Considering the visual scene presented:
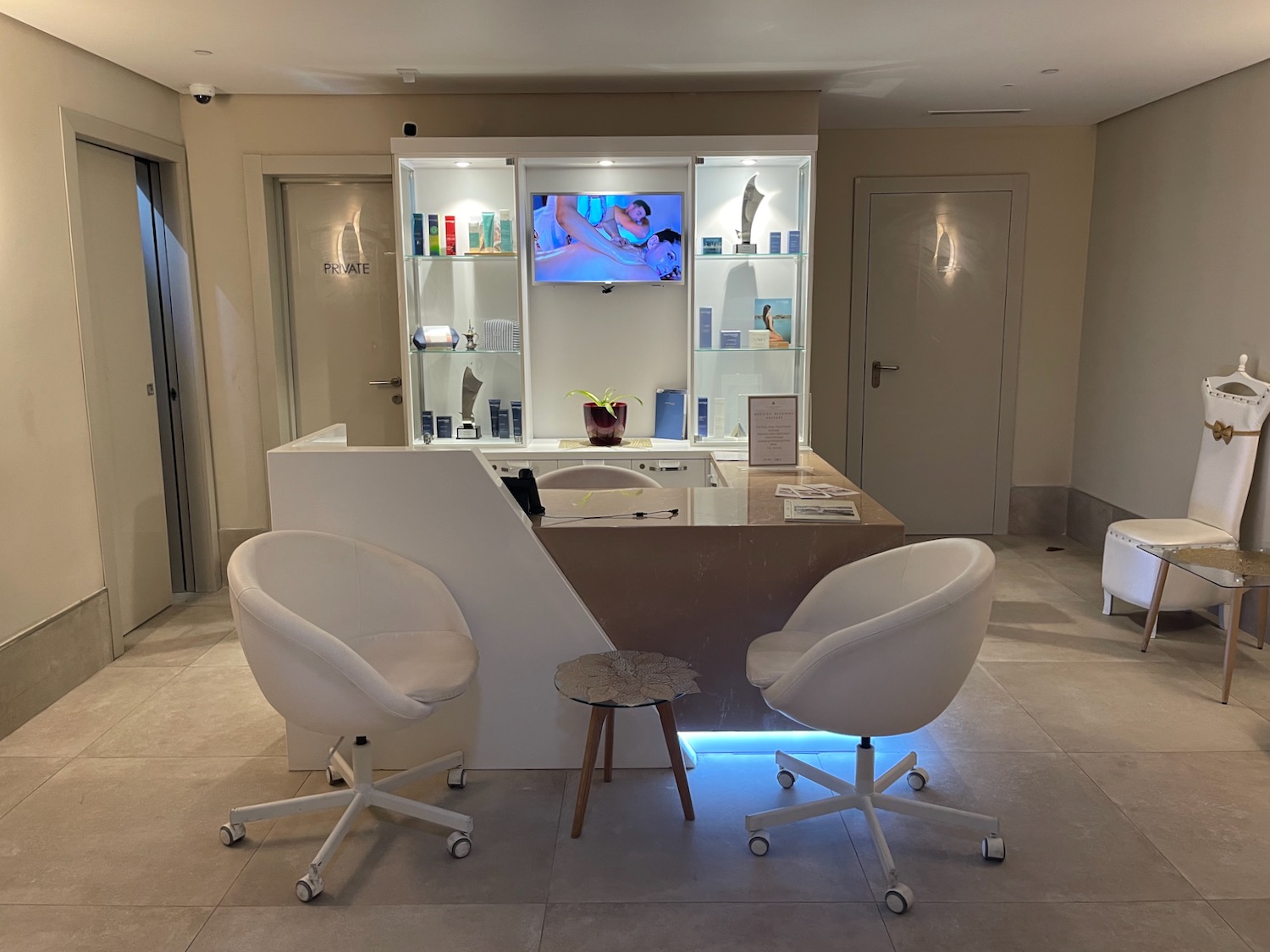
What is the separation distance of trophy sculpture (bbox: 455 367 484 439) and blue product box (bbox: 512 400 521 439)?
0.19m

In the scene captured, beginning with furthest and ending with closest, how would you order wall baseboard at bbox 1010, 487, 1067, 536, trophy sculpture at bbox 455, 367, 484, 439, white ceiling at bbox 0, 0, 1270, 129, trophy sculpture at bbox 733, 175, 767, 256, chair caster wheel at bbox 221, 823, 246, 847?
1. wall baseboard at bbox 1010, 487, 1067, 536
2. trophy sculpture at bbox 455, 367, 484, 439
3. trophy sculpture at bbox 733, 175, 767, 256
4. white ceiling at bbox 0, 0, 1270, 129
5. chair caster wheel at bbox 221, 823, 246, 847

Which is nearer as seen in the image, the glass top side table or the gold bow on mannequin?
the glass top side table

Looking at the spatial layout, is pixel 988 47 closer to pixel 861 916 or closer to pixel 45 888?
pixel 861 916

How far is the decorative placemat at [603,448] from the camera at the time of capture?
5137mm

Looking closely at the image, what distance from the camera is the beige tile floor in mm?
2430

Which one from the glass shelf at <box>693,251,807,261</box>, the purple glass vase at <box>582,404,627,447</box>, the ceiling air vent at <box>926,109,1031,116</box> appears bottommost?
the purple glass vase at <box>582,404,627,447</box>

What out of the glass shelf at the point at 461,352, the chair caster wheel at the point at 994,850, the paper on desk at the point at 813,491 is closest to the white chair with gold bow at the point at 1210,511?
the paper on desk at the point at 813,491

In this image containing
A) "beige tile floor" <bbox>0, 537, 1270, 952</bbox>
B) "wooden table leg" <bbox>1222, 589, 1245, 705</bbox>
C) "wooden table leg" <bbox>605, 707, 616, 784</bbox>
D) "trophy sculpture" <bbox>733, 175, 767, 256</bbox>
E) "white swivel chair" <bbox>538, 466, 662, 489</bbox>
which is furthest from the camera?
"trophy sculpture" <bbox>733, 175, 767, 256</bbox>

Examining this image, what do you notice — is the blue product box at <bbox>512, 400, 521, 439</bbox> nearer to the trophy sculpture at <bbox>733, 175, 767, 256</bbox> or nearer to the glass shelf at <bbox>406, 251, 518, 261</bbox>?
the glass shelf at <bbox>406, 251, 518, 261</bbox>

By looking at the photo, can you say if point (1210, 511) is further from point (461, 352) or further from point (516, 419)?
point (461, 352)

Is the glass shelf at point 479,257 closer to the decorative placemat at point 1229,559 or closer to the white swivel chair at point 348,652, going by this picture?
the decorative placemat at point 1229,559

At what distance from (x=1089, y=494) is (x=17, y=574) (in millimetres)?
5830

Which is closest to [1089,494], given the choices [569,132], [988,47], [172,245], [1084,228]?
[1084,228]

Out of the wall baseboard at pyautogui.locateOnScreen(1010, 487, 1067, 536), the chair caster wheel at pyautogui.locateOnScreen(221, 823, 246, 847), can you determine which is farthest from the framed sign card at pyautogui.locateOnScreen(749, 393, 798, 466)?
the wall baseboard at pyautogui.locateOnScreen(1010, 487, 1067, 536)
